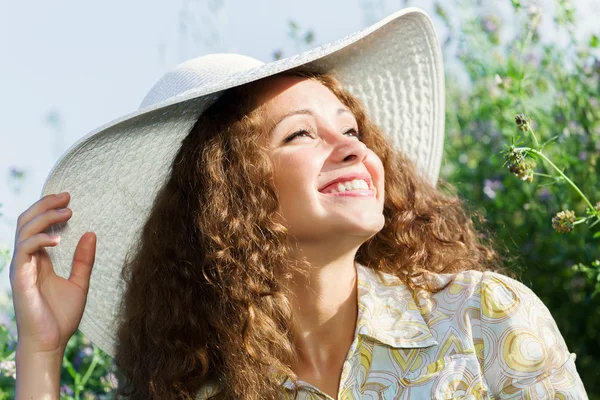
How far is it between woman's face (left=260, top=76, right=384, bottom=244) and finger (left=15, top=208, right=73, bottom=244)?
1.80 ft

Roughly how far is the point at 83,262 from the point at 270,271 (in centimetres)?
Result: 52

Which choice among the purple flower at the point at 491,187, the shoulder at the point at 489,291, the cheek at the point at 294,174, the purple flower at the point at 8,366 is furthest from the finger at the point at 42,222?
the purple flower at the point at 491,187

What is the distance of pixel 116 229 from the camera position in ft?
7.51

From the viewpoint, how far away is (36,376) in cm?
207

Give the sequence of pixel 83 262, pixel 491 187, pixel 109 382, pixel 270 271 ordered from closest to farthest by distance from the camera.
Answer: pixel 270 271
pixel 83 262
pixel 109 382
pixel 491 187

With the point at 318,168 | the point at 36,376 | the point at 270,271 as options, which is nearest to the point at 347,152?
the point at 318,168

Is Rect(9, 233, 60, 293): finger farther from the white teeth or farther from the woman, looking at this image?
the white teeth

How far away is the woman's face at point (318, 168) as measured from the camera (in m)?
1.89

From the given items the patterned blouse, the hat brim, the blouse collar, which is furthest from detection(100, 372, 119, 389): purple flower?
the blouse collar

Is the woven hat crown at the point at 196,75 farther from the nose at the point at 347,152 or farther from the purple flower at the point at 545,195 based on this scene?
the purple flower at the point at 545,195

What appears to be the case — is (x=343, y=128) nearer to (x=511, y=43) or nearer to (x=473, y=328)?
(x=473, y=328)

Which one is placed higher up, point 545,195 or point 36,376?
point 36,376

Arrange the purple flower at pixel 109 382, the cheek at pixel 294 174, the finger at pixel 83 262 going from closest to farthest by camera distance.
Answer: the cheek at pixel 294 174 → the finger at pixel 83 262 → the purple flower at pixel 109 382

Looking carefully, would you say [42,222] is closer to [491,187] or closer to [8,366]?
[8,366]
